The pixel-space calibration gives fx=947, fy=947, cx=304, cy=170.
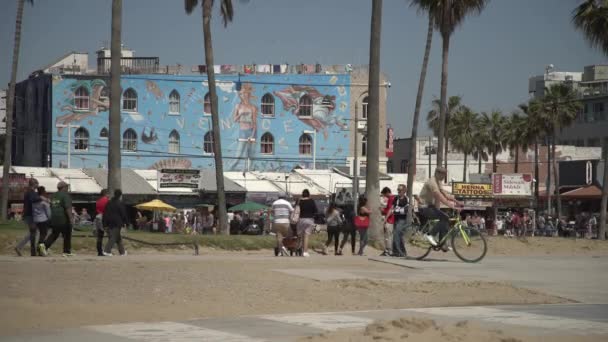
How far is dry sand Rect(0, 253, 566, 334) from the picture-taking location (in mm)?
11938

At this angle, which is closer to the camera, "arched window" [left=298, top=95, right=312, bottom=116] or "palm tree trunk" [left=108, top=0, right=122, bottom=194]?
"palm tree trunk" [left=108, top=0, right=122, bottom=194]

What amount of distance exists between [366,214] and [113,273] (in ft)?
29.0

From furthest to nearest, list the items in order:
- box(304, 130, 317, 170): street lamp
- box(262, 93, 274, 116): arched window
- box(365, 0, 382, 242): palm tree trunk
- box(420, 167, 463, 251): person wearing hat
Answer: box(262, 93, 274, 116): arched window → box(304, 130, 317, 170): street lamp → box(365, 0, 382, 242): palm tree trunk → box(420, 167, 463, 251): person wearing hat

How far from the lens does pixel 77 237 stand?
23.3 meters

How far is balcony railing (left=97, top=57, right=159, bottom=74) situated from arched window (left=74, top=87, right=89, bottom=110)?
2.18 m

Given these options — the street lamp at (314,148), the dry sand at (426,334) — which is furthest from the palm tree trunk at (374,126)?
the street lamp at (314,148)

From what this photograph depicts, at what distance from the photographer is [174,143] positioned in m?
76.1

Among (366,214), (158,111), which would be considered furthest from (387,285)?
(158,111)

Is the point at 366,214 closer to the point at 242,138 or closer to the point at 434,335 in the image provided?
the point at 434,335

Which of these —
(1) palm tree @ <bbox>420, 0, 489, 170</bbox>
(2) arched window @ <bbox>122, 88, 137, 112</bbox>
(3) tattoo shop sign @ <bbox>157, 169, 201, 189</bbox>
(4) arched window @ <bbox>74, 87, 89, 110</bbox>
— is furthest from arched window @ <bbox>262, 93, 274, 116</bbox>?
(1) palm tree @ <bbox>420, 0, 489, 170</bbox>

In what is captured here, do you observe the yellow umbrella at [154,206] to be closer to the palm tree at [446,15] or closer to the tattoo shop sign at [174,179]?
the tattoo shop sign at [174,179]

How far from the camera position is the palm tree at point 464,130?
285 ft

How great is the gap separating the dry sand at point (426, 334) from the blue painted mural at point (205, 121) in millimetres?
64492

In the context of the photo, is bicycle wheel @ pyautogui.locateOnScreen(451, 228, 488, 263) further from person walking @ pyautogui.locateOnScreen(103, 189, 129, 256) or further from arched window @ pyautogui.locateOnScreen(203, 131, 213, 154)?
arched window @ pyautogui.locateOnScreen(203, 131, 213, 154)
